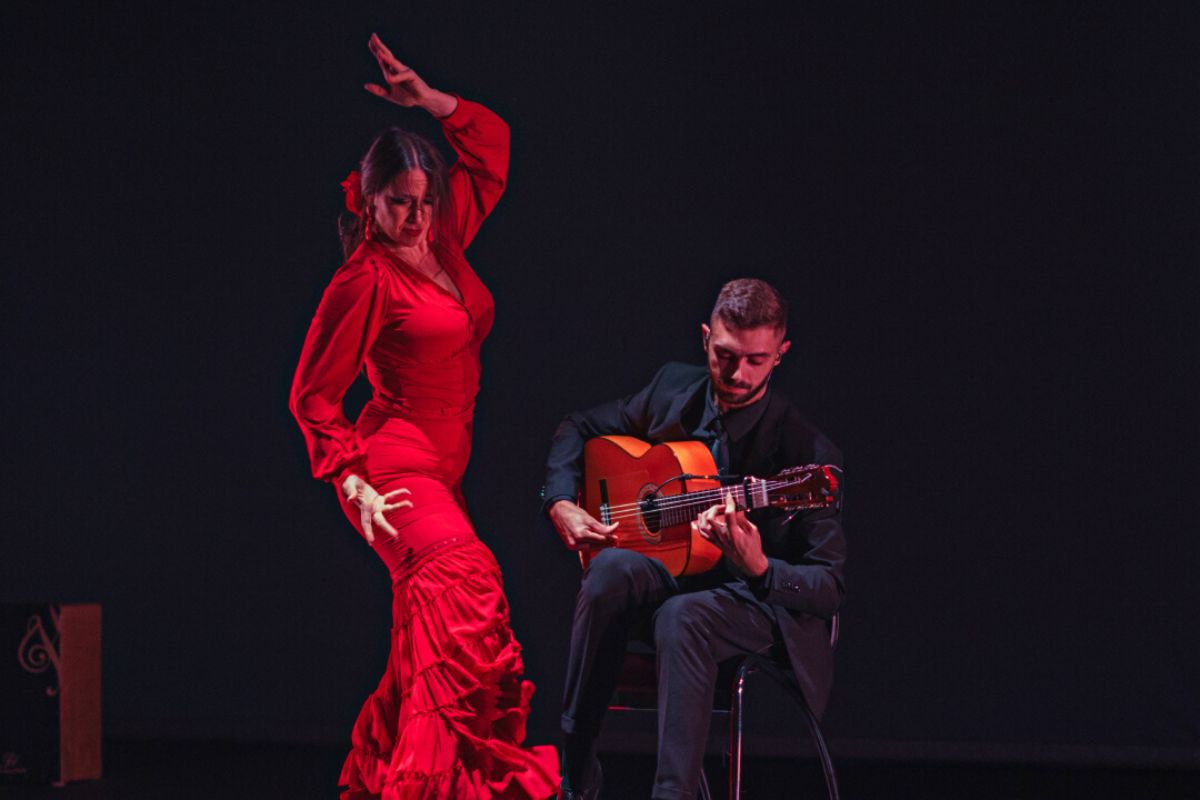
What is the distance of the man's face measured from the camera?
286 cm

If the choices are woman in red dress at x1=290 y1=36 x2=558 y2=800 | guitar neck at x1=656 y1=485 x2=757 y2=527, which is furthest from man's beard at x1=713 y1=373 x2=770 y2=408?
woman in red dress at x1=290 y1=36 x2=558 y2=800

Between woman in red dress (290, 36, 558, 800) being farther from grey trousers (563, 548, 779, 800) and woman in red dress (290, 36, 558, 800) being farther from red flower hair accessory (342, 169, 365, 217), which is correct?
grey trousers (563, 548, 779, 800)

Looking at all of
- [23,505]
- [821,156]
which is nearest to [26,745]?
[23,505]

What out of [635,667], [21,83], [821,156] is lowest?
[635,667]

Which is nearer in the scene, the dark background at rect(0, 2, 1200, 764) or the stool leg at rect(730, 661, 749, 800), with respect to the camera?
the stool leg at rect(730, 661, 749, 800)

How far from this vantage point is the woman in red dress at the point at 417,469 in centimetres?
301

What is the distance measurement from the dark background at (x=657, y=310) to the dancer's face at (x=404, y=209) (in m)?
1.34

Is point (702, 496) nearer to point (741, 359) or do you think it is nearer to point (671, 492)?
point (671, 492)

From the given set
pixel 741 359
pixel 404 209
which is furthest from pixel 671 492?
pixel 404 209

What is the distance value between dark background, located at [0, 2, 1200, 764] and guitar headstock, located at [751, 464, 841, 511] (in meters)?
1.65

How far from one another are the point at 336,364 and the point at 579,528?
0.72 metres

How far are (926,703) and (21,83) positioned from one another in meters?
4.19

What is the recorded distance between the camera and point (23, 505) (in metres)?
5.11

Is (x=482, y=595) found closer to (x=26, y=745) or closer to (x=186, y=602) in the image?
(x=26, y=745)
